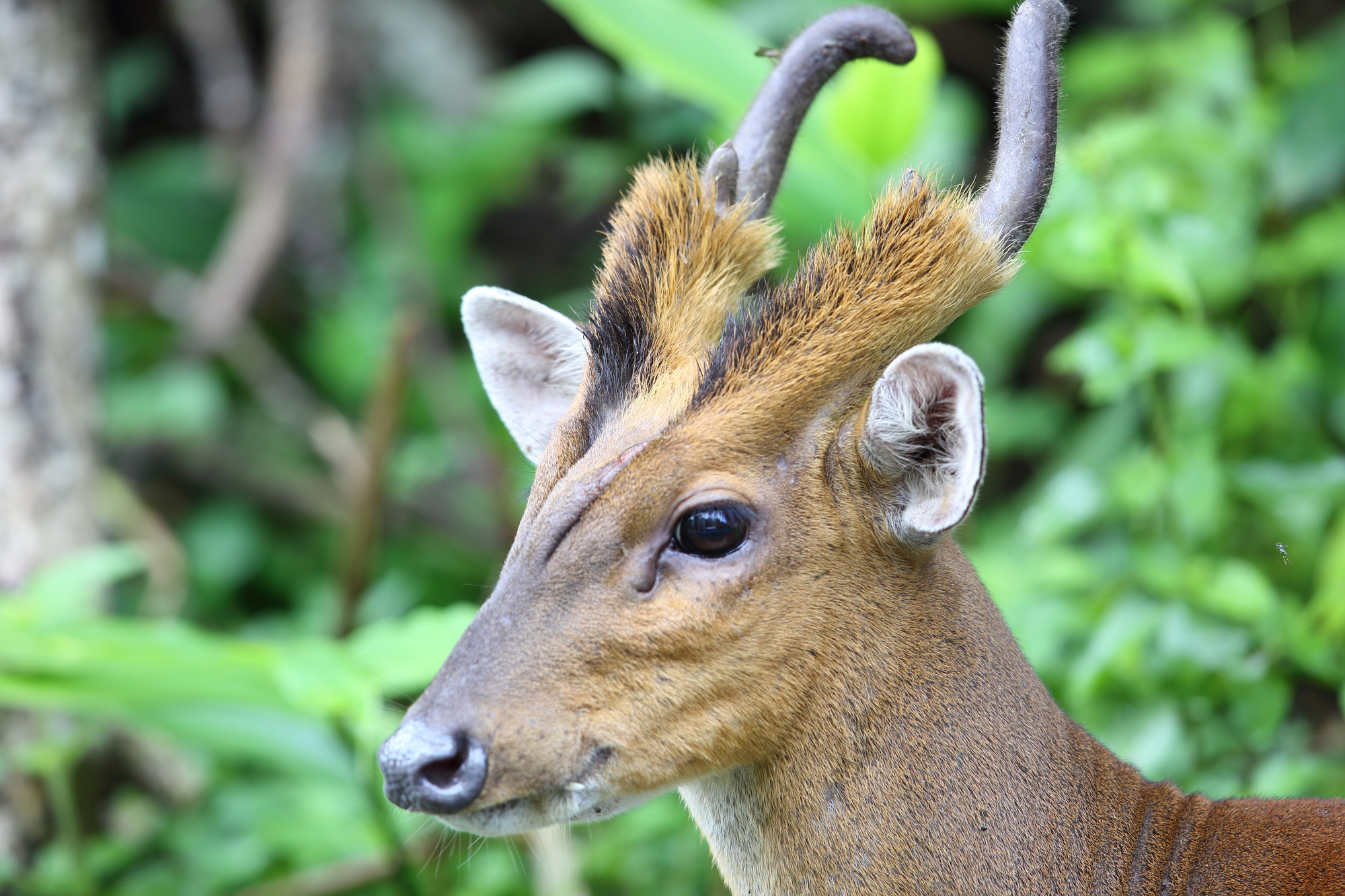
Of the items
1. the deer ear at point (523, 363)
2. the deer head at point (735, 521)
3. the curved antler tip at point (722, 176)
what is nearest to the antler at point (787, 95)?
the curved antler tip at point (722, 176)

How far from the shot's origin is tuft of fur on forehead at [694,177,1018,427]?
2.37m

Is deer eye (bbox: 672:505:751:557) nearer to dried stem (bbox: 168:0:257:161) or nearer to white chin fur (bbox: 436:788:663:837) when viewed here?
white chin fur (bbox: 436:788:663:837)

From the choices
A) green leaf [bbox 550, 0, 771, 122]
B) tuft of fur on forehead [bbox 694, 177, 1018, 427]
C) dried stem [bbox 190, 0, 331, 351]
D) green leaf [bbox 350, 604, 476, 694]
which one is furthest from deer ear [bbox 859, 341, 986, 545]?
dried stem [bbox 190, 0, 331, 351]

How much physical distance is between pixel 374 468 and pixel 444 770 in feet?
8.02

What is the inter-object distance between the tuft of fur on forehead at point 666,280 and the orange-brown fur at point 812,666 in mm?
64

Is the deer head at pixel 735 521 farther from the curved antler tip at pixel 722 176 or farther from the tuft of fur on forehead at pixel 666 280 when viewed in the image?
the curved antler tip at pixel 722 176

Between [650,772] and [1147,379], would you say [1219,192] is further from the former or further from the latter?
[650,772]

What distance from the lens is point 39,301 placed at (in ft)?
15.3

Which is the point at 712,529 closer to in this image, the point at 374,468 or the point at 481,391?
the point at 374,468

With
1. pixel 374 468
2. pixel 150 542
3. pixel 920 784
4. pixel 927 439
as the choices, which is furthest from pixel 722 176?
pixel 150 542

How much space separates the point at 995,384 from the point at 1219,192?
1.61m

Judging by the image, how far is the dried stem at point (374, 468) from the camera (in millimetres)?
4312

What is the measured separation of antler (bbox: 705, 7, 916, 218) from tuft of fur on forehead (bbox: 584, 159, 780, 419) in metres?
0.07

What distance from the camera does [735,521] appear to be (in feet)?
7.52
